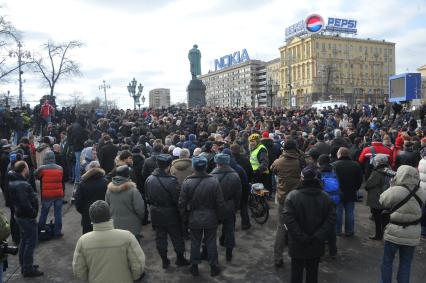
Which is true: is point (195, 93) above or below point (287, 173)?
above

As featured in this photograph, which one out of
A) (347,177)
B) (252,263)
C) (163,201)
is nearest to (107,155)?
(163,201)

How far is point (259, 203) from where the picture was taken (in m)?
8.45

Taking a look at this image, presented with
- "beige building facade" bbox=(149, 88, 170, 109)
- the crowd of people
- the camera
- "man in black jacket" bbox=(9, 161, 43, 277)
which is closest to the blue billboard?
the crowd of people

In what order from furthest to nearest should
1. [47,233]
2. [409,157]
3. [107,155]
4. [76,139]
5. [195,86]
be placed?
[195,86], [76,139], [107,155], [409,157], [47,233]

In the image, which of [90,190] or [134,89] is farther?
[134,89]

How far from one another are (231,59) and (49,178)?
5945 inches

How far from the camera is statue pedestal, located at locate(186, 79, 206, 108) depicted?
38.4m

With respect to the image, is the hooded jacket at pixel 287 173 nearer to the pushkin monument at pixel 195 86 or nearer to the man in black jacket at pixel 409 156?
the man in black jacket at pixel 409 156

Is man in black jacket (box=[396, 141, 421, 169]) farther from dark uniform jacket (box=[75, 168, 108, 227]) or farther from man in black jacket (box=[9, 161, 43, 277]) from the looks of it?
man in black jacket (box=[9, 161, 43, 277])

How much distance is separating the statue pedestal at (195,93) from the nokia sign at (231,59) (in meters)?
110

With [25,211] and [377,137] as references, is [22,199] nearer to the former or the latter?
[25,211]

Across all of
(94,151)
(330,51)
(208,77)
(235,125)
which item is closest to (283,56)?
(330,51)

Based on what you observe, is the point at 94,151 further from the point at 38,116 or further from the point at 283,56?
the point at 283,56

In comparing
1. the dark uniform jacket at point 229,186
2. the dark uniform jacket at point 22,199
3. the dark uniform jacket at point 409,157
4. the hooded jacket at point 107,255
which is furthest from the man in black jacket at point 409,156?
the dark uniform jacket at point 22,199
